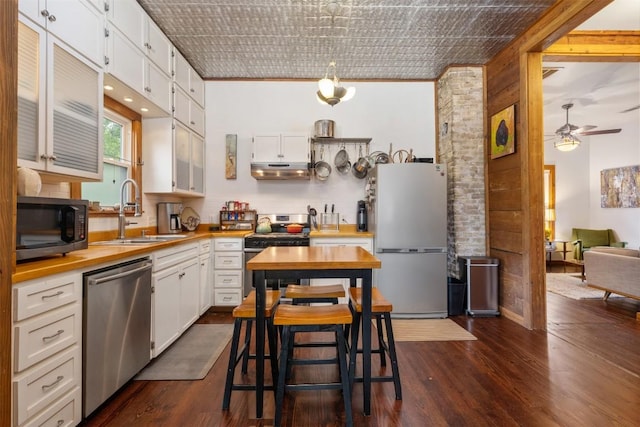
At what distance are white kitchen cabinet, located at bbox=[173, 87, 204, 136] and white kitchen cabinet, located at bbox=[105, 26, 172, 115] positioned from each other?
151mm

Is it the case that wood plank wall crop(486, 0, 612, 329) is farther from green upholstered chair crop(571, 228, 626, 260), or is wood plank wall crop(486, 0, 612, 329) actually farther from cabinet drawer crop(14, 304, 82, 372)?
green upholstered chair crop(571, 228, 626, 260)

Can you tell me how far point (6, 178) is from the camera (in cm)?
112

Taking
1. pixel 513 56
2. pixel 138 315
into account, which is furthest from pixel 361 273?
pixel 513 56

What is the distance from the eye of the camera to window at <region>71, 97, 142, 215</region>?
2.63 meters

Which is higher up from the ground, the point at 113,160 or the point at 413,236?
the point at 113,160

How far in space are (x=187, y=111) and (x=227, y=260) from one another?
1809mm

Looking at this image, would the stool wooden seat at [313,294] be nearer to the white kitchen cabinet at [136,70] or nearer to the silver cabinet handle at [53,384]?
the silver cabinet handle at [53,384]

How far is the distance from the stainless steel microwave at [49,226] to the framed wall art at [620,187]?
8022 millimetres

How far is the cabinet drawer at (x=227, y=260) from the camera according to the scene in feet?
11.5

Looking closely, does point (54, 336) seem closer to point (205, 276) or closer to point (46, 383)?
point (46, 383)

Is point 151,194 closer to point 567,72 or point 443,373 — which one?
point 443,373

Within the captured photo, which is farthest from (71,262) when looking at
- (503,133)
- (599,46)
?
(599,46)

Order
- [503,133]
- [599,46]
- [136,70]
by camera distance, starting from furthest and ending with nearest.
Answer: [503,133], [599,46], [136,70]

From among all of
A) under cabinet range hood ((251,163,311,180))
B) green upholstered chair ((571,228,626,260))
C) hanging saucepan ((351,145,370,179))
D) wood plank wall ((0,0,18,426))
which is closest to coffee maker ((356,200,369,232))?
hanging saucepan ((351,145,370,179))
